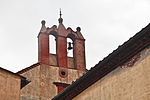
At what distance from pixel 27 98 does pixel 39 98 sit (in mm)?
662

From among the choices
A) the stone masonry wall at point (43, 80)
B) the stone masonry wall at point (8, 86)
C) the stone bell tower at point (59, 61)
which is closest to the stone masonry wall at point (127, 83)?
the stone masonry wall at point (8, 86)

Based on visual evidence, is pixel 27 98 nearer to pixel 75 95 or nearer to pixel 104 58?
pixel 75 95

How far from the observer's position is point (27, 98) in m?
17.6

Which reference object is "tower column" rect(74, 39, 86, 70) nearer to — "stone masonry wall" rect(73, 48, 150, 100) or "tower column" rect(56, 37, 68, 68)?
"tower column" rect(56, 37, 68, 68)

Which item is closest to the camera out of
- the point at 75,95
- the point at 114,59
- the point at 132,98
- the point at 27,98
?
the point at 132,98

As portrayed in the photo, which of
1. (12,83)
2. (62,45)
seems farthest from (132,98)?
(62,45)

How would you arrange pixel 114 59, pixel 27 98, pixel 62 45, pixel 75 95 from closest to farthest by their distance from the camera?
pixel 114 59 < pixel 75 95 < pixel 27 98 < pixel 62 45

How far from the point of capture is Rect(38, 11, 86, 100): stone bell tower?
1856 cm

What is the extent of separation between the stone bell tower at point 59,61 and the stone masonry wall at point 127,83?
8197mm

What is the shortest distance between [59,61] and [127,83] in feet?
34.8

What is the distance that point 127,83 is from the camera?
29.0 ft

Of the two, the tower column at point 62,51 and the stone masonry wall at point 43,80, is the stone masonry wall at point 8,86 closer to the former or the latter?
the stone masonry wall at point 43,80

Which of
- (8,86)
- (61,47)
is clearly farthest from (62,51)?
(8,86)

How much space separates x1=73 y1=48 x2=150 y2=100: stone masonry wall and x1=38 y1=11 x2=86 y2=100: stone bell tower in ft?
26.9
